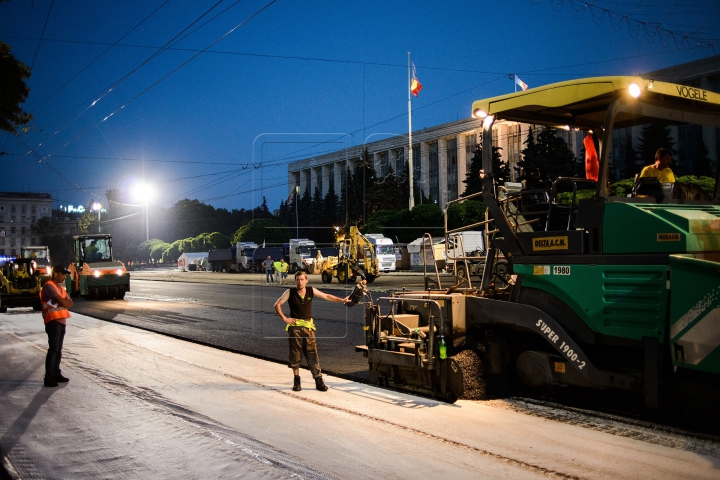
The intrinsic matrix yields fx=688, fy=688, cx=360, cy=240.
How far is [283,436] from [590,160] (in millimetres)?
4459

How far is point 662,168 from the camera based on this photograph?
7.26 metres

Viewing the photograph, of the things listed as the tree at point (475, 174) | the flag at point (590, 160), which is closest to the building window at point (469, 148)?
the tree at point (475, 174)

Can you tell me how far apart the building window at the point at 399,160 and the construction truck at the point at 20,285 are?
63.5 metres

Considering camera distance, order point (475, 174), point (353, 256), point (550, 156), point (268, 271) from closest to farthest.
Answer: point (550, 156) < point (475, 174) < point (353, 256) < point (268, 271)

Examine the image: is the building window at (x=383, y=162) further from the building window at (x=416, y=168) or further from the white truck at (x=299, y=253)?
the white truck at (x=299, y=253)

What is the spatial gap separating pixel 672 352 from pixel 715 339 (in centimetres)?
42

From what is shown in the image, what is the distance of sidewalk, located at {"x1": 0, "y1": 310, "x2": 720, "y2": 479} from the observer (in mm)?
5781

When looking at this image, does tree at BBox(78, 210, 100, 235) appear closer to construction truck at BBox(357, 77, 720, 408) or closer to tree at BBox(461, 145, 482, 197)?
tree at BBox(461, 145, 482, 197)

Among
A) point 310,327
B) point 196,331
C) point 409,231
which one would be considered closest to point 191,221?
point 409,231

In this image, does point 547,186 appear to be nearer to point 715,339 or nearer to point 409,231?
point 715,339

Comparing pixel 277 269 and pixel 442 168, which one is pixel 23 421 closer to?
pixel 277 269

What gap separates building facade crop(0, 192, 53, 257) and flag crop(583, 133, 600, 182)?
17341 centimetres

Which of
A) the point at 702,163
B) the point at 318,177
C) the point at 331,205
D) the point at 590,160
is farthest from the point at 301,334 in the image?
the point at 318,177

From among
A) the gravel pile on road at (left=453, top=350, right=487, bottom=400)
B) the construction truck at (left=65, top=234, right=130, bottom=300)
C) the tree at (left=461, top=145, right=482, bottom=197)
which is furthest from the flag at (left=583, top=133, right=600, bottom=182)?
the construction truck at (left=65, top=234, right=130, bottom=300)
